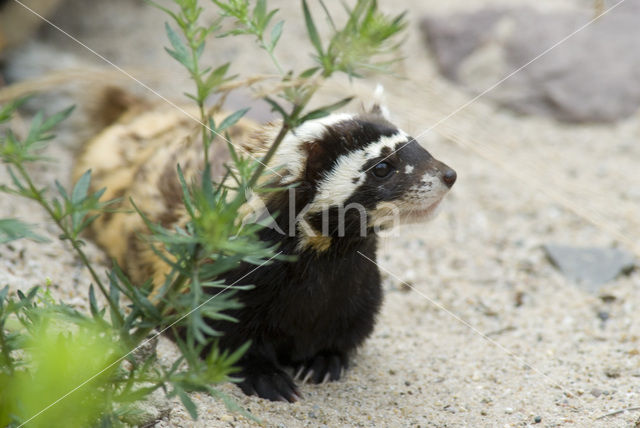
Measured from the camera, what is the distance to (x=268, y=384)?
301 centimetres

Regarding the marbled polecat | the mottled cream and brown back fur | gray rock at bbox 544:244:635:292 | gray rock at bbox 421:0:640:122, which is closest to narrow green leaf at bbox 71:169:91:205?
the marbled polecat

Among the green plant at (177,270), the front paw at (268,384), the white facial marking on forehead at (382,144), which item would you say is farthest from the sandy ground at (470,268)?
the green plant at (177,270)

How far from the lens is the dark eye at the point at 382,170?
9.59 ft

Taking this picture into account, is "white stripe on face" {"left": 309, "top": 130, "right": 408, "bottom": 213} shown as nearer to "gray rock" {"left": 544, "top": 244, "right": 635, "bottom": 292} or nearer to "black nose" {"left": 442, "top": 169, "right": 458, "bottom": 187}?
"black nose" {"left": 442, "top": 169, "right": 458, "bottom": 187}

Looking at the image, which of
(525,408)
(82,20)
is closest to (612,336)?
(525,408)

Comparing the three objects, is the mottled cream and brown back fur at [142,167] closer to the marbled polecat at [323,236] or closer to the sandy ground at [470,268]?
the sandy ground at [470,268]

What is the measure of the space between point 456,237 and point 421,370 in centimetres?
160

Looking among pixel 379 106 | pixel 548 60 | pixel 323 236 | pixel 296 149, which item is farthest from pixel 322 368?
pixel 548 60

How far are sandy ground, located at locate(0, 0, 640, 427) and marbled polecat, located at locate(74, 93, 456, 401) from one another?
0.16 m

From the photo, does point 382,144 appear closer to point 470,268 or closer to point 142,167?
point 142,167

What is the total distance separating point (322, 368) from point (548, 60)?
13.3ft

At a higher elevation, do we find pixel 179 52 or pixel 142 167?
pixel 179 52

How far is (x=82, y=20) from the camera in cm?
640

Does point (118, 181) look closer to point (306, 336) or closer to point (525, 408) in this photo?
point (306, 336)
